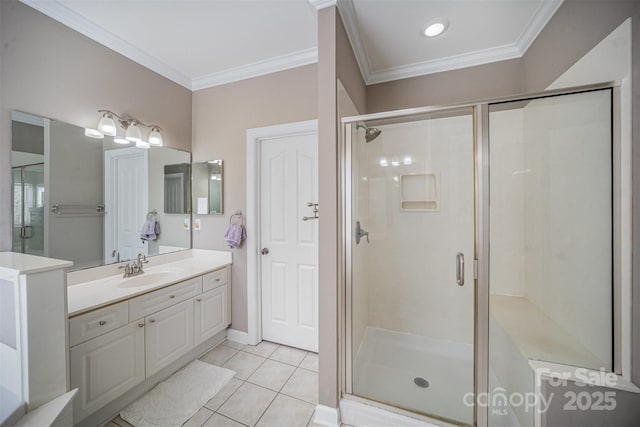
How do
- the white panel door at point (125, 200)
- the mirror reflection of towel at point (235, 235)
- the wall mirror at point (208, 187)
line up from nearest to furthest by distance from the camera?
the white panel door at point (125, 200), the mirror reflection of towel at point (235, 235), the wall mirror at point (208, 187)

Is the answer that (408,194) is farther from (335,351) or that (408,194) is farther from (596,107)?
(335,351)

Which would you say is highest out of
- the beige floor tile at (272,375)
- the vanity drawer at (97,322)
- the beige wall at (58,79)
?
the beige wall at (58,79)

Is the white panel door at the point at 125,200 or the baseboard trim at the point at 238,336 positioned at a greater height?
the white panel door at the point at 125,200

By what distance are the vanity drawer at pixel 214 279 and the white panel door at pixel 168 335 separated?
0.58ft

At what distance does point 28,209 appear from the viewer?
4.81 ft

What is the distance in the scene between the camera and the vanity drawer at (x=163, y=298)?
1.53 meters

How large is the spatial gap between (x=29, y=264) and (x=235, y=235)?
4.17ft

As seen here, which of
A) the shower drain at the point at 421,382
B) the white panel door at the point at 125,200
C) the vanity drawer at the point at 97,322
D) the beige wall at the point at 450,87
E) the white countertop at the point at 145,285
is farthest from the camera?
the beige wall at the point at 450,87

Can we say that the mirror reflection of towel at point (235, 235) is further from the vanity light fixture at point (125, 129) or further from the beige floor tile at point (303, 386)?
the beige floor tile at point (303, 386)

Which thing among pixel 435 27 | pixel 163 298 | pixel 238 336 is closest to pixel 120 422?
pixel 163 298

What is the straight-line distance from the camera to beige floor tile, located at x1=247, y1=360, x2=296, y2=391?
1.76m

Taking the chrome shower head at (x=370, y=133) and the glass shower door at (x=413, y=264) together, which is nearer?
the glass shower door at (x=413, y=264)

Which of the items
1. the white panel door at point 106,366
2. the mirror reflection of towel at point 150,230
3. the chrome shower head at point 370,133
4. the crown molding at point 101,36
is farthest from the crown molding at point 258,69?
the white panel door at point 106,366

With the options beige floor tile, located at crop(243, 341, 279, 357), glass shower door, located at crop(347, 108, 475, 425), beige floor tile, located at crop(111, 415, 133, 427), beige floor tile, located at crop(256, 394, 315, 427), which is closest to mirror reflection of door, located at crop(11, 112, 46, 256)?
beige floor tile, located at crop(111, 415, 133, 427)
